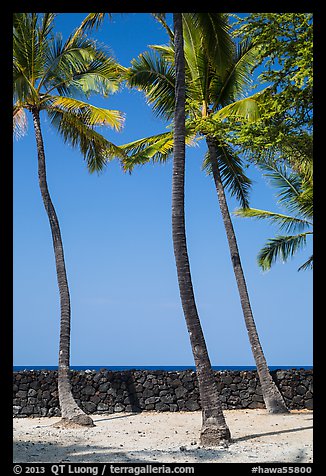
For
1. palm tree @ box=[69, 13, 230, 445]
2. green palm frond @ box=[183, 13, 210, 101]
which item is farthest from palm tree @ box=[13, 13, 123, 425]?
palm tree @ box=[69, 13, 230, 445]

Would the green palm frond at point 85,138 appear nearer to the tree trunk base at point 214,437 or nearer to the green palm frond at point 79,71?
the green palm frond at point 79,71

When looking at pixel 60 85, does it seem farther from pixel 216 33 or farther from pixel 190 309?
pixel 190 309

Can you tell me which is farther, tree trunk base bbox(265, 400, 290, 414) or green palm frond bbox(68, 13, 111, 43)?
tree trunk base bbox(265, 400, 290, 414)

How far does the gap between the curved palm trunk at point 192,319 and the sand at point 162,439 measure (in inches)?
12.8

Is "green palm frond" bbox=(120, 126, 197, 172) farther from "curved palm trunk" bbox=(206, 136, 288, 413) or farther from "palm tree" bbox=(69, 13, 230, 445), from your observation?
"palm tree" bbox=(69, 13, 230, 445)

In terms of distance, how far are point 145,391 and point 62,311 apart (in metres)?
3.10

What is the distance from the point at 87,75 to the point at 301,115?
6.41 meters

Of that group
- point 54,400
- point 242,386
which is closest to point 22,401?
point 54,400

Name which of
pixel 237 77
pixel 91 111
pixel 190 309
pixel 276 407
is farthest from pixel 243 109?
pixel 276 407

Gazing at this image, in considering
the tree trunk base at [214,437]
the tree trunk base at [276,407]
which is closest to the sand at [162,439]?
the tree trunk base at [214,437]

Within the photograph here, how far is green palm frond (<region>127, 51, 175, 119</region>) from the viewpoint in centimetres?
1553

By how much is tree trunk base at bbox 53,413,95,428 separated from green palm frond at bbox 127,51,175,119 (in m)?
8.04

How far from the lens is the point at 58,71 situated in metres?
14.3

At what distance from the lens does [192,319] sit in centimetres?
966
